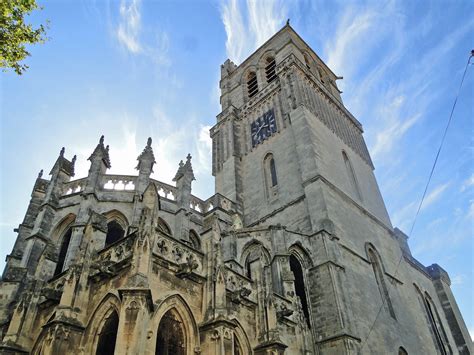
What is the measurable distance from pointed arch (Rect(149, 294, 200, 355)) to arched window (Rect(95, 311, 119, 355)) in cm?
103

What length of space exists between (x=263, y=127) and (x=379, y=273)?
38.5 feet

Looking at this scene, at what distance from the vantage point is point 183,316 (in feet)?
28.5

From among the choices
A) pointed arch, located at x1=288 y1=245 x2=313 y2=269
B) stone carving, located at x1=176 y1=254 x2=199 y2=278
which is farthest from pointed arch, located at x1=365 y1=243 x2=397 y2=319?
stone carving, located at x1=176 y1=254 x2=199 y2=278

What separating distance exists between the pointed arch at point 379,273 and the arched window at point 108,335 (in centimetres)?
1421

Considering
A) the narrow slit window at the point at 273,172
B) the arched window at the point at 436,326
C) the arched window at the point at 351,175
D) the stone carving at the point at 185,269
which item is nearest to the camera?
the stone carving at the point at 185,269

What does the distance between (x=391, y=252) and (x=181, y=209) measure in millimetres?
12917

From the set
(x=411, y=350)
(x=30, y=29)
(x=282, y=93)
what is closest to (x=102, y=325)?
(x=30, y=29)

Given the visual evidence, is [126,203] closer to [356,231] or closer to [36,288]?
[36,288]

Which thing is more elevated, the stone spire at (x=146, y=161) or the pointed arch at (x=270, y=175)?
the pointed arch at (x=270, y=175)

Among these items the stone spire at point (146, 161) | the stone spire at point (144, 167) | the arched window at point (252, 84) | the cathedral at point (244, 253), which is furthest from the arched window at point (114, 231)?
the arched window at point (252, 84)

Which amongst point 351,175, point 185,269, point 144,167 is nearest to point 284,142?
point 351,175

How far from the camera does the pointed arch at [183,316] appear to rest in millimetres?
8328

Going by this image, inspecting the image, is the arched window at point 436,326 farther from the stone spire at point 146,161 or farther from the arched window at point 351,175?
the stone spire at point 146,161

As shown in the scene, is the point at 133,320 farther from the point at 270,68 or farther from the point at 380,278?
the point at 270,68
